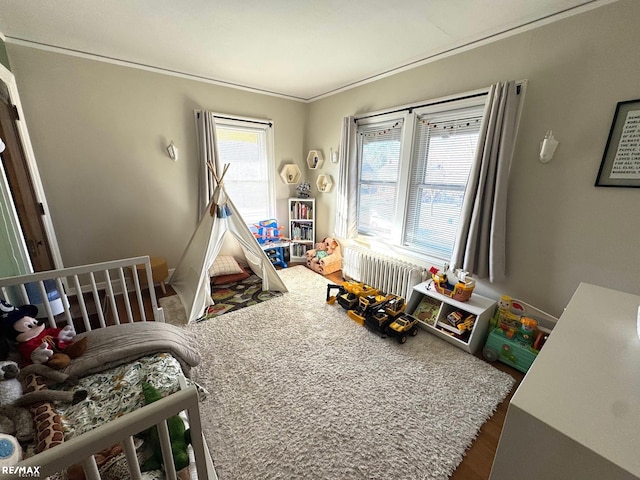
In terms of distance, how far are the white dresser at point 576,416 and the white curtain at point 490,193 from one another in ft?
4.66

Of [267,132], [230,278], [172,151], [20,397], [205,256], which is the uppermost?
[267,132]

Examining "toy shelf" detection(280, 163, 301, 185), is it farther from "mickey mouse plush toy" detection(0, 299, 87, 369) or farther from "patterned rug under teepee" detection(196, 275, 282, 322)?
"mickey mouse plush toy" detection(0, 299, 87, 369)

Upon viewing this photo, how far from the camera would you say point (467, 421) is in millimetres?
1571

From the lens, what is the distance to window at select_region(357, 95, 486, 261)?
8.00 ft

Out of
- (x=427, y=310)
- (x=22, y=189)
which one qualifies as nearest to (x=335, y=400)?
(x=427, y=310)

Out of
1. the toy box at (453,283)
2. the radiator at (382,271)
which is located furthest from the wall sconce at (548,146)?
the radiator at (382,271)

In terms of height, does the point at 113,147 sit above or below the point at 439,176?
above

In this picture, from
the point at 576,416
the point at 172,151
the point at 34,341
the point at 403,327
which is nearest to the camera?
the point at 576,416

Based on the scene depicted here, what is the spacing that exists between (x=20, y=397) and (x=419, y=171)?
10.7 feet

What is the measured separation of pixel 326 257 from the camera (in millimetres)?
3744

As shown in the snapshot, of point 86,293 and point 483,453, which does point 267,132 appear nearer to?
point 86,293

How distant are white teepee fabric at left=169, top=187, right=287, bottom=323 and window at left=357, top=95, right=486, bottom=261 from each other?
1596 millimetres

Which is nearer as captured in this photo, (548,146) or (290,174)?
(548,146)

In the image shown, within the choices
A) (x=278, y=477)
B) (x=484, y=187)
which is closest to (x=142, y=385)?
(x=278, y=477)
